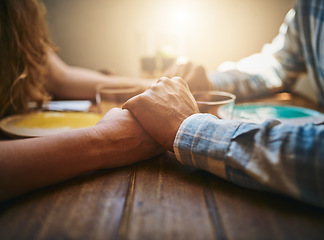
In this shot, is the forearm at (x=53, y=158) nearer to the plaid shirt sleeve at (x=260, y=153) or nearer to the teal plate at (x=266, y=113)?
the plaid shirt sleeve at (x=260, y=153)

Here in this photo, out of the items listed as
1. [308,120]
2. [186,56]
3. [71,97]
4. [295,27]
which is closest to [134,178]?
[308,120]

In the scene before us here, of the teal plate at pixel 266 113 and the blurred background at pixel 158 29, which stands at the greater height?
the blurred background at pixel 158 29

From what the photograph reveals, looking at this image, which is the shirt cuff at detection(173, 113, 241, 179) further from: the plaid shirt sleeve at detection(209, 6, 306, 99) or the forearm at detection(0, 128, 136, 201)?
the plaid shirt sleeve at detection(209, 6, 306, 99)

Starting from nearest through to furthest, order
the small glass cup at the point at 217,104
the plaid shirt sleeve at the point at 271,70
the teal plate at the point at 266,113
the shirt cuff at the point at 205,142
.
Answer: the shirt cuff at the point at 205,142, the small glass cup at the point at 217,104, the teal plate at the point at 266,113, the plaid shirt sleeve at the point at 271,70

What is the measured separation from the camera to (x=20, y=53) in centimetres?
76

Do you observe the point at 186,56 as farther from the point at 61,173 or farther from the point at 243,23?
the point at 61,173

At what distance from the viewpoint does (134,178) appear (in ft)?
1.40

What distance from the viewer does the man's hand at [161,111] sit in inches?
18.4

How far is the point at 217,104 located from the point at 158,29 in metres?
1.09

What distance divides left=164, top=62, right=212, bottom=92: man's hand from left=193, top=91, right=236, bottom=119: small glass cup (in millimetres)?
227

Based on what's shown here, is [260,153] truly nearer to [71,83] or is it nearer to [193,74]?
[193,74]

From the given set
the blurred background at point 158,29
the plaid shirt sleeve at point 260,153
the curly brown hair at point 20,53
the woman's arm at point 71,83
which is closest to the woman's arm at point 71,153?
the plaid shirt sleeve at point 260,153

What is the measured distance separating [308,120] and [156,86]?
1.34 ft

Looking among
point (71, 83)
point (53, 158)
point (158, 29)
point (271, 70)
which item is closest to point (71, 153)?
point (53, 158)
